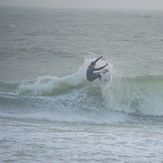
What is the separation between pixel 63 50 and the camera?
34.9 m

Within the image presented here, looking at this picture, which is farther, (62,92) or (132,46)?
(132,46)

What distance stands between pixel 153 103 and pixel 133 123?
3.28m

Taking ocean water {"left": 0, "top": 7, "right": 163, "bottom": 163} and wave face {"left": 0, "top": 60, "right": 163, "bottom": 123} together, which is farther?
wave face {"left": 0, "top": 60, "right": 163, "bottom": 123}

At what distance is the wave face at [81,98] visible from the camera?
1608cm

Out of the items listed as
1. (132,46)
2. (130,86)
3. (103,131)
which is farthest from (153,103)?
(132,46)

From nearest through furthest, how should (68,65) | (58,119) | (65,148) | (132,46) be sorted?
(65,148) → (58,119) → (68,65) → (132,46)

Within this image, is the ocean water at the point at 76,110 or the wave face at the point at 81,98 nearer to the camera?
the ocean water at the point at 76,110

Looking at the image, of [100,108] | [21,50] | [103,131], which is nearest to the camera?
[103,131]

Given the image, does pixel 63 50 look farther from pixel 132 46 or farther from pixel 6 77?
pixel 6 77

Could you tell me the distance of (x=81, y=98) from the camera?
60.5 feet

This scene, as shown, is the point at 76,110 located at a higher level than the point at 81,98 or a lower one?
lower

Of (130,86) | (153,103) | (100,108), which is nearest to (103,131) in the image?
(100,108)

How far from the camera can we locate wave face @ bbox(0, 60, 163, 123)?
1608cm

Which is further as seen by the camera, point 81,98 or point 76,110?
point 81,98
